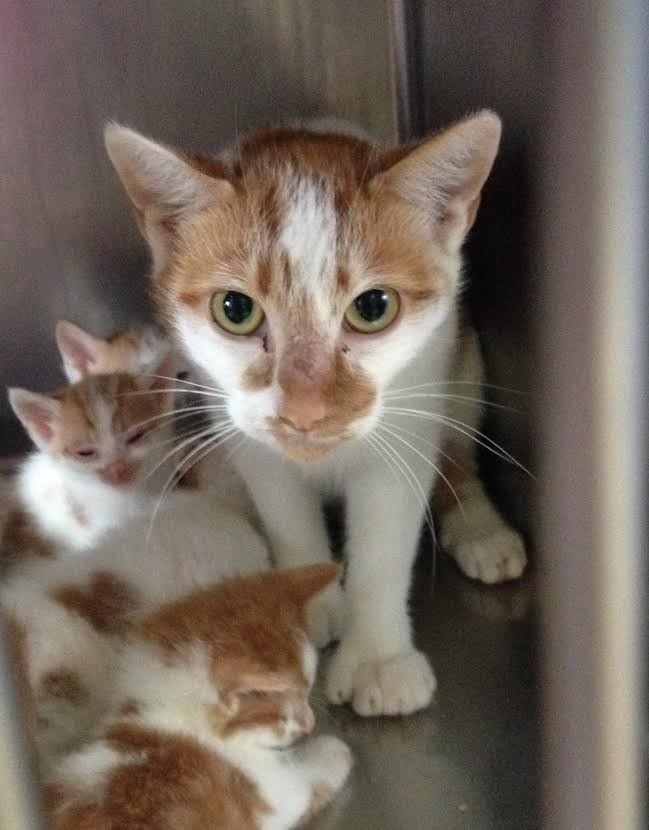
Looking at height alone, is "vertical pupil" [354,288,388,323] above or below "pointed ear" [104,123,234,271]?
below

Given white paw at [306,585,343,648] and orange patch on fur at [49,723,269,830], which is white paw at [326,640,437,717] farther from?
orange patch on fur at [49,723,269,830]

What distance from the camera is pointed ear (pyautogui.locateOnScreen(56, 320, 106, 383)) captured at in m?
1.21

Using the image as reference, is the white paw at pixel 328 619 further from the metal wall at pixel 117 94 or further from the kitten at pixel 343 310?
the metal wall at pixel 117 94

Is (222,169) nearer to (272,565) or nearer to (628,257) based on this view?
(272,565)

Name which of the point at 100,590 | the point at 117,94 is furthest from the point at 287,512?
the point at 117,94

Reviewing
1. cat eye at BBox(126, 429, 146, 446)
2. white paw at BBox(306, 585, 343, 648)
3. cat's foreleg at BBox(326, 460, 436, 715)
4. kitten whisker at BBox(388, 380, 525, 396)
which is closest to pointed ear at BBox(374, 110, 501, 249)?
kitten whisker at BBox(388, 380, 525, 396)

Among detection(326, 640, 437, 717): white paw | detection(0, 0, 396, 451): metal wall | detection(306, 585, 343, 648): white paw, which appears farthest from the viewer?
detection(0, 0, 396, 451): metal wall

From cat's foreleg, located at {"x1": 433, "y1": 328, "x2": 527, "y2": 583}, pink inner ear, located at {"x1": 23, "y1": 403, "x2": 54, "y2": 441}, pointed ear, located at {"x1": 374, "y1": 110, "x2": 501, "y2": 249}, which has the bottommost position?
cat's foreleg, located at {"x1": 433, "y1": 328, "x2": 527, "y2": 583}

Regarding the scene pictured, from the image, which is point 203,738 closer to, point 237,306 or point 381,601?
point 381,601

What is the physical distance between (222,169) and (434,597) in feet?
1.71

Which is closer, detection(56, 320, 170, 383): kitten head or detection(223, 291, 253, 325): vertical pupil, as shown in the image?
detection(223, 291, 253, 325): vertical pupil

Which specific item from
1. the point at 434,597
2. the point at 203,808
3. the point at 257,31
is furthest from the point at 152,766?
the point at 257,31

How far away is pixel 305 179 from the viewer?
87 cm

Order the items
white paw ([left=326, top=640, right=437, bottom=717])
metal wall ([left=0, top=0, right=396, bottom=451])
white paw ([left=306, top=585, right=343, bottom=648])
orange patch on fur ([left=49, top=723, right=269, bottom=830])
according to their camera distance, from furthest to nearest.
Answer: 1. metal wall ([left=0, top=0, right=396, bottom=451])
2. white paw ([left=306, top=585, right=343, bottom=648])
3. white paw ([left=326, top=640, right=437, bottom=717])
4. orange patch on fur ([left=49, top=723, right=269, bottom=830])
